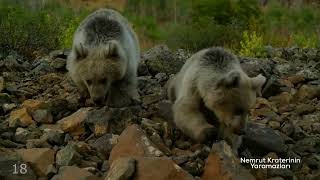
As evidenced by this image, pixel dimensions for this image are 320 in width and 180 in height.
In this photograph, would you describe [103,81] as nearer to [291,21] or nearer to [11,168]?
[11,168]

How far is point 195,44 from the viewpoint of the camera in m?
13.7

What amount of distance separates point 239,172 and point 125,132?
3.82ft

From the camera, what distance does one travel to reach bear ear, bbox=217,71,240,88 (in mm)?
6277

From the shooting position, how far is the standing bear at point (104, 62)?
7312 millimetres

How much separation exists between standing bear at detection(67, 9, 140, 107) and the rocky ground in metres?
0.23

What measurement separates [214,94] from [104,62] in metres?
1.51

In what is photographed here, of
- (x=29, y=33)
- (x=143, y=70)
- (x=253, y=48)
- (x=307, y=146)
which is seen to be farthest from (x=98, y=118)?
(x=253, y=48)

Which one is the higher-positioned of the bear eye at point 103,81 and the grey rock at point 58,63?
the bear eye at point 103,81

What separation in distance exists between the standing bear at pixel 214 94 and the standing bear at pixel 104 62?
792 millimetres

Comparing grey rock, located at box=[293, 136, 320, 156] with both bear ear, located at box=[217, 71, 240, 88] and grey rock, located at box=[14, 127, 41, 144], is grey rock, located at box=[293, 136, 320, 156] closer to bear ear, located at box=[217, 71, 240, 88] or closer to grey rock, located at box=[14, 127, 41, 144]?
bear ear, located at box=[217, 71, 240, 88]

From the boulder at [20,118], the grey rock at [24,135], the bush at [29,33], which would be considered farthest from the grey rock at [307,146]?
the bush at [29,33]

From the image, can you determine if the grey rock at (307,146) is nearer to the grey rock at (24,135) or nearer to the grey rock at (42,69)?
the grey rock at (24,135)

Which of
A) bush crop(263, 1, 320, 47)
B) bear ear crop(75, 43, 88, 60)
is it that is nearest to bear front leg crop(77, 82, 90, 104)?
bear ear crop(75, 43, 88, 60)

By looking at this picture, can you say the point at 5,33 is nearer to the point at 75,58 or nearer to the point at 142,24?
the point at 75,58
